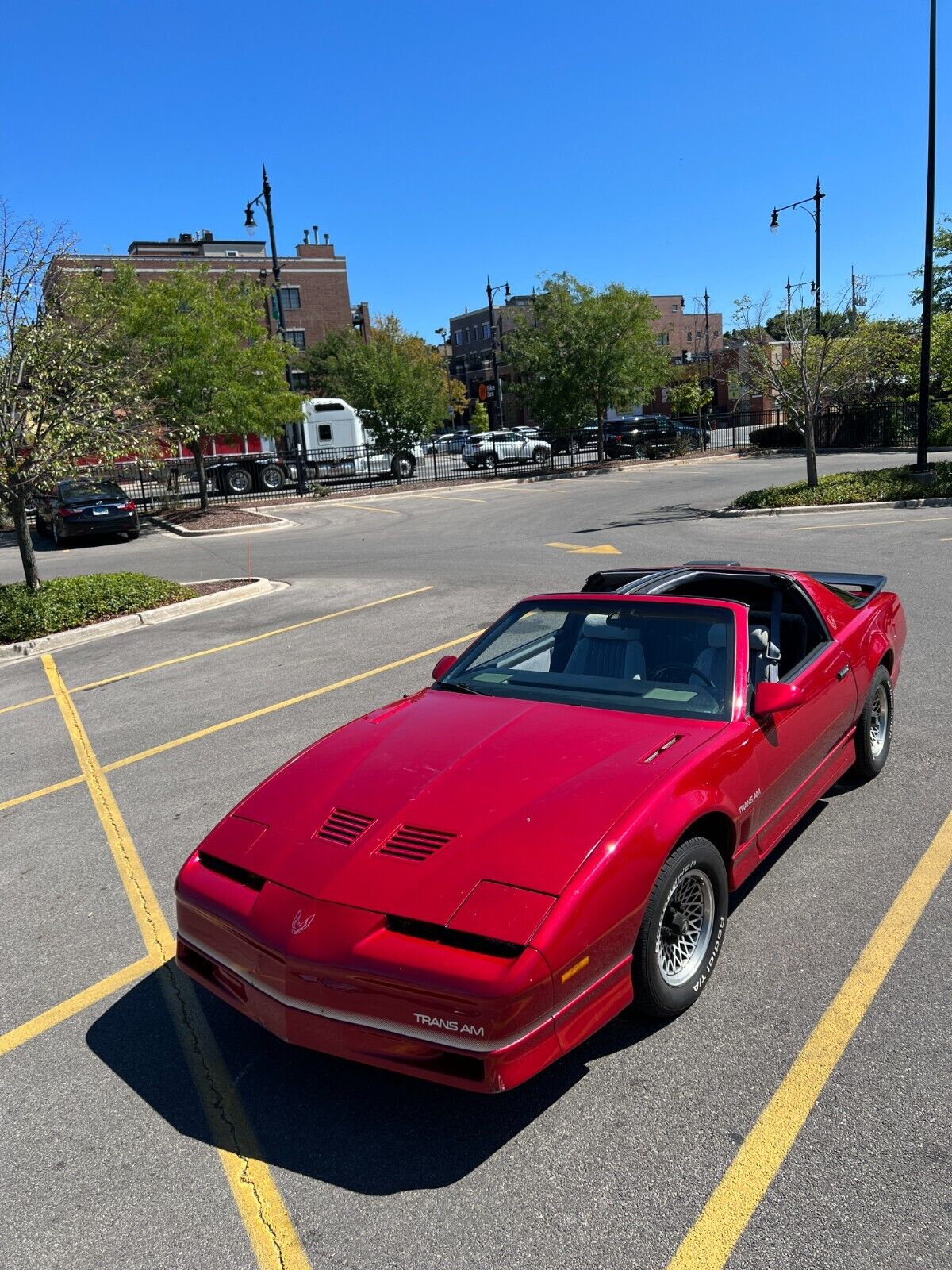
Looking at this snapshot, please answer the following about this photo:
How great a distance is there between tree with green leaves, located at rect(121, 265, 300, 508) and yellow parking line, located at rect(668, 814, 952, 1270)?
21.8m

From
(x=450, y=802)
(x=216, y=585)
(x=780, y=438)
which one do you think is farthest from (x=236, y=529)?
(x=780, y=438)

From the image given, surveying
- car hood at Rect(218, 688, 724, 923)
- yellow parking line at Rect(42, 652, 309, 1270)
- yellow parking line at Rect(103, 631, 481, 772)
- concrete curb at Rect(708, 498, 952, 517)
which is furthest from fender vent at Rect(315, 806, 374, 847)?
concrete curb at Rect(708, 498, 952, 517)

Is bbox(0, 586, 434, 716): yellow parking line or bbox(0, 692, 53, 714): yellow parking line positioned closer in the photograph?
bbox(0, 692, 53, 714): yellow parking line

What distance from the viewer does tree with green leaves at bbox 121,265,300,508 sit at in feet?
78.3

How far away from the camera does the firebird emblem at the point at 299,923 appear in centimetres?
288

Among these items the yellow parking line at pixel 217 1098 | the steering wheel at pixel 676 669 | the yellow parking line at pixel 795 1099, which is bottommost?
the yellow parking line at pixel 217 1098

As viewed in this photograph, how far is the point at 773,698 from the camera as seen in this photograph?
12.6 feet

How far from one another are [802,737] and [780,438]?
1495 inches

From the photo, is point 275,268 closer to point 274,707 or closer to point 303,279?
point 274,707

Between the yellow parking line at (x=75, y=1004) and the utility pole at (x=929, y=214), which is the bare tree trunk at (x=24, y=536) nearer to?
the yellow parking line at (x=75, y=1004)

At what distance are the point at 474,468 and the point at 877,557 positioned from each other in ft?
86.4

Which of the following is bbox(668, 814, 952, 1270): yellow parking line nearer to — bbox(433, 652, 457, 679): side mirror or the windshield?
the windshield

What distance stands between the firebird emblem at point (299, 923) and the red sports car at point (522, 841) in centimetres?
1

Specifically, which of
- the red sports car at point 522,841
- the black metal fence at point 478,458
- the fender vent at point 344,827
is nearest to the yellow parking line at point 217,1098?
the red sports car at point 522,841
